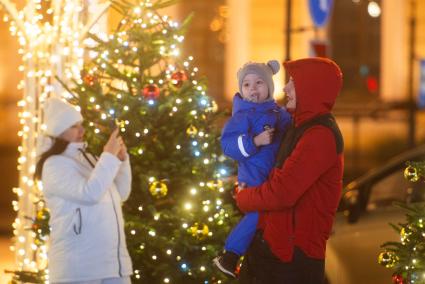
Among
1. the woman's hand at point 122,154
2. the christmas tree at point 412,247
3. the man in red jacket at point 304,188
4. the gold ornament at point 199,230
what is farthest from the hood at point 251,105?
the gold ornament at point 199,230

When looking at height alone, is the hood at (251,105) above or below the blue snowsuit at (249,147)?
above

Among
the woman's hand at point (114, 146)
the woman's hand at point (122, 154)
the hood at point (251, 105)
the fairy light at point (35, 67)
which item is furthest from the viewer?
the fairy light at point (35, 67)

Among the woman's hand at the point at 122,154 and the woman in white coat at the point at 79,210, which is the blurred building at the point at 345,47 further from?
the woman in white coat at the point at 79,210

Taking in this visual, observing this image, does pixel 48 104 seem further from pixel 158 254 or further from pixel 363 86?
pixel 363 86

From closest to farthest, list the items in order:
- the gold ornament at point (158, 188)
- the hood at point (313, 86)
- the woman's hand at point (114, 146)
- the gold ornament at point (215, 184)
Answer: the hood at point (313, 86), the woman's hand at point (114, 146), the gold ornament at point (158, 188), the gold ornament at point (215, 184)

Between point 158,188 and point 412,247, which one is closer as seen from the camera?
point 412,247

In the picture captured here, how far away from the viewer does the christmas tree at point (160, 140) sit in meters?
7.65

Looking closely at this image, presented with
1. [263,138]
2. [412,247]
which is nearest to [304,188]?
[263,138]

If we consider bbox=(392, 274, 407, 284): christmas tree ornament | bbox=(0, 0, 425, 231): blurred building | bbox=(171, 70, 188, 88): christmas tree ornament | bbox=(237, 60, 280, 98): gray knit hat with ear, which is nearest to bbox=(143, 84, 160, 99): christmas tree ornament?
bbox=(171, 70, 188, 88): christmas tree ornament

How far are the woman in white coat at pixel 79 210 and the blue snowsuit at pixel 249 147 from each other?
886mm

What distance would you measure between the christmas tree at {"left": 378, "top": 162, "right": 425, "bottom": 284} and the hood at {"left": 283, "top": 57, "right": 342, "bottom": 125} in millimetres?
532

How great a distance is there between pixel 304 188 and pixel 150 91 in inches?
95.2

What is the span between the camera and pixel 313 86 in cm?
552

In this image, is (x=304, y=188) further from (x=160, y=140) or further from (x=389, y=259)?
(x=160, y=140)
